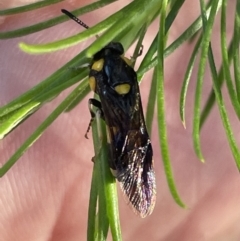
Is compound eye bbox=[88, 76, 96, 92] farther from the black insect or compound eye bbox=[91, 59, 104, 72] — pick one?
compound eye bbox=[91, 59, 104, 72]

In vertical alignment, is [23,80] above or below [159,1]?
below

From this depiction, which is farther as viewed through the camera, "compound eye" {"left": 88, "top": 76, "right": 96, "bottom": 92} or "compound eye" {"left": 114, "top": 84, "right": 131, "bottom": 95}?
"compound eye" {"left": 114, "top": 84, "right": 131, "bottom": 95}

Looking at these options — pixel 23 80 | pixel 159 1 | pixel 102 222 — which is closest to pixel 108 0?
pixel 159 1

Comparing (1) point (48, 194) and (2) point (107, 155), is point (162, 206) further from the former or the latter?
(2) point (107, 155)

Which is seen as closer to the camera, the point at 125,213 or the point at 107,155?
the point at 107,155

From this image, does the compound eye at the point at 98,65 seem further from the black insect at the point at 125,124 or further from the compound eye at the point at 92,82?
the compound eye at the point at 92,82

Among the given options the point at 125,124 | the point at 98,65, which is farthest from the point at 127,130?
the point at 98,65

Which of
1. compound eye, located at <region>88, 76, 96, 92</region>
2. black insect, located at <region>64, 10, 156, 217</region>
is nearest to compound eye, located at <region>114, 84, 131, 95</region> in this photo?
black insect, located at <region>64, 10, 156, 217</region>

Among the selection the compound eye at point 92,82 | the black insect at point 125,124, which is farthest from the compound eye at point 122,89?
the compound eye at point 92,82
